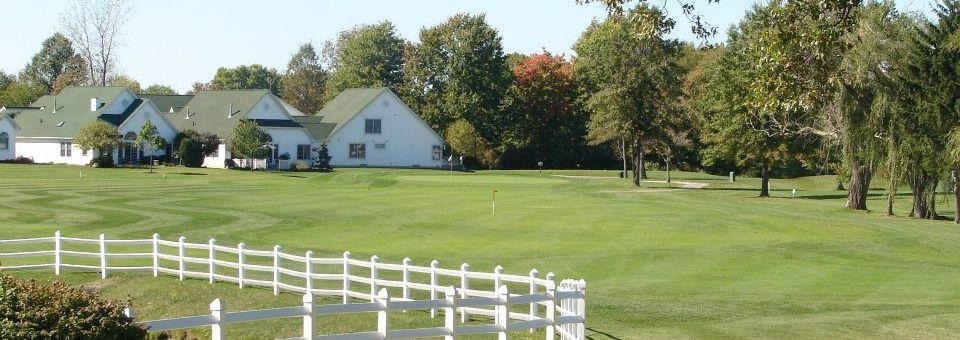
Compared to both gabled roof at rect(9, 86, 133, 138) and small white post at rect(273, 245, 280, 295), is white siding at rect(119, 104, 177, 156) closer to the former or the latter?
gabled roof at rect(9, 86, 133, 138)

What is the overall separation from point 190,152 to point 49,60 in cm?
9298

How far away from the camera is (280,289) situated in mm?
27000

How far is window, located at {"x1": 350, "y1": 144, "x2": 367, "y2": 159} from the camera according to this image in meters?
115

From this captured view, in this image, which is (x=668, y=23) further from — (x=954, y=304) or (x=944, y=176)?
(x=944, y=176)

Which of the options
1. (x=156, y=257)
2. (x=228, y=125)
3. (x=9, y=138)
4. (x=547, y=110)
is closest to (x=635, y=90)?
(x=547, y=110)

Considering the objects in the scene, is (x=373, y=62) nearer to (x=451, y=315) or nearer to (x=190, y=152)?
(x=190, y=152)

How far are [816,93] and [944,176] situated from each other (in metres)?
32.6

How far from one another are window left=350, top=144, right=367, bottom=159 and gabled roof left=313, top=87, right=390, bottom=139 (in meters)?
2.72

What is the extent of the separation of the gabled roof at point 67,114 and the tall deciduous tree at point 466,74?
31586 millimetres

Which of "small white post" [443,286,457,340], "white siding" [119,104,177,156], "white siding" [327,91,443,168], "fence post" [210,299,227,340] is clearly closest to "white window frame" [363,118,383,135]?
"white siding" [327,91,443,168]

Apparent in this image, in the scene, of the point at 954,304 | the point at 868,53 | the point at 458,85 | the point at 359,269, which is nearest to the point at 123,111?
the point at 458,85

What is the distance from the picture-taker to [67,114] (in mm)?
106875

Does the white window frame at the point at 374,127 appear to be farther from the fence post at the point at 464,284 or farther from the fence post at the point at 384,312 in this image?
the fence post at the point at 384,312

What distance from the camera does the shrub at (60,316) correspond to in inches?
492
